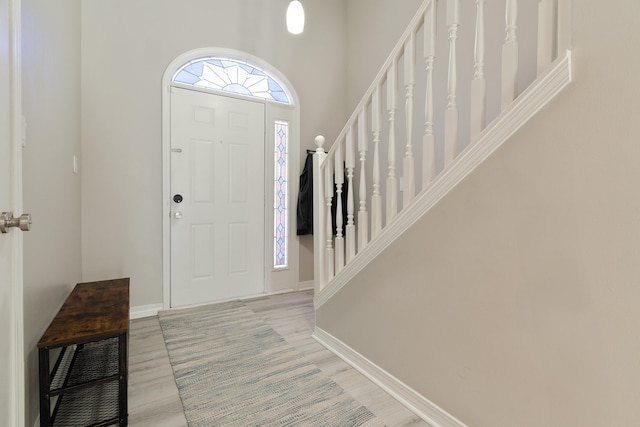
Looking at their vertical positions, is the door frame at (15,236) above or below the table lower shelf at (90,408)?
above

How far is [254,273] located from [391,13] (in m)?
3.01

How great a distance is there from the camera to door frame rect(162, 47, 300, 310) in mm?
2664

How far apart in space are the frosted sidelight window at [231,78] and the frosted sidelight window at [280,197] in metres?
0.35

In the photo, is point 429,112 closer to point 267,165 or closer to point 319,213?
point 319,213

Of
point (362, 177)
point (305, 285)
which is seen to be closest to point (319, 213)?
point (362, 177)

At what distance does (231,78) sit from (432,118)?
7.64 feet

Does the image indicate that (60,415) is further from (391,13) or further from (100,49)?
(391,13)

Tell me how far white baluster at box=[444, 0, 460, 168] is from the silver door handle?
1413 mm

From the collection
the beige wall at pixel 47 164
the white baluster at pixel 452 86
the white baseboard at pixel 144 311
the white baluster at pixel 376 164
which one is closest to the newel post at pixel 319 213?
the white baluster at pixel 376 164

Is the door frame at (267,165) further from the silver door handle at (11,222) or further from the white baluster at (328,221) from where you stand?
the silver door handle at (11,222)

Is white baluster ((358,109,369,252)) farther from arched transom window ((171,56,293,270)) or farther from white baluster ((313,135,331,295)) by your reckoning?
arched transom window ((171,56,293,270))

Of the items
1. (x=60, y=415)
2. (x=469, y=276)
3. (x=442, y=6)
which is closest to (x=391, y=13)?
(x=442, y=6)

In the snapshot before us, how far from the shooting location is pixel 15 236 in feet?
2.77

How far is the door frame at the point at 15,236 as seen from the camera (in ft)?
2.70
